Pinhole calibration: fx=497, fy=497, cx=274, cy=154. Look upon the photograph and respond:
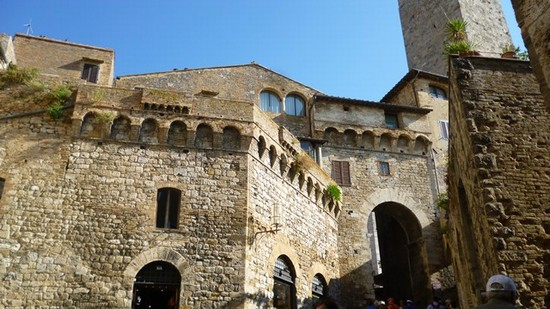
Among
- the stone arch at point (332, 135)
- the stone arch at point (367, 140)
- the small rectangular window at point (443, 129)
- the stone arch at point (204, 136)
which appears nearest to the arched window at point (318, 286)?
the stone arch at point (204, 136)

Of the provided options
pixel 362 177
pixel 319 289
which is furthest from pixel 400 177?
pixel 319 289

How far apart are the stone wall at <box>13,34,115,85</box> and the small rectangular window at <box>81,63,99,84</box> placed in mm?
133

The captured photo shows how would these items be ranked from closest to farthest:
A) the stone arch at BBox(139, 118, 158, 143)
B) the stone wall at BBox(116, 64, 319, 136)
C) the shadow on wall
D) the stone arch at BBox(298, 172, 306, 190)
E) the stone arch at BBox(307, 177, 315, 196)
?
1. the stone arch at BBox(139, 118, 158, 143)
2. the stone arch at BBox(298, 172, 306, 190)
3. the stone arch at BBox(307, 177, 315, 196)
4. the shadow on wall
5. the stone wall at BBox(116, 64, 319, 136)

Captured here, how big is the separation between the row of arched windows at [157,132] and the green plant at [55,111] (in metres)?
0.75

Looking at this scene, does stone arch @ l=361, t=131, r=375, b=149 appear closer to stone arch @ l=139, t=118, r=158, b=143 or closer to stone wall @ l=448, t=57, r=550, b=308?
stone arch @ l=139, t=118, r=158, b=143

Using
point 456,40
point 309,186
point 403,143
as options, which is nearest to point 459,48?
point 456,40

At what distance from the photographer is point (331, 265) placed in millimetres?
20406

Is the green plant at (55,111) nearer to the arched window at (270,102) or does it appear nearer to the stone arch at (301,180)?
the stone arch at (301,180)

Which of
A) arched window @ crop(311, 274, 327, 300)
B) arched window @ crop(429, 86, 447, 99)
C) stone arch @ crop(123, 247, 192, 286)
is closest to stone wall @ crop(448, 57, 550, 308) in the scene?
arched window @ crop(311, 274, 327, 300)

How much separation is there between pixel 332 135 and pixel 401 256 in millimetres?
7557

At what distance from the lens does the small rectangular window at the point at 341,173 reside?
952 inches

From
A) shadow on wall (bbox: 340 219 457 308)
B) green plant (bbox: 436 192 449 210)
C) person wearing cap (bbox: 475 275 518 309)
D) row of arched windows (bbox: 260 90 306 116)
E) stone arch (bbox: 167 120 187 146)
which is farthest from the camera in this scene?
row of arched windows (bbox: 260 90 306 116)

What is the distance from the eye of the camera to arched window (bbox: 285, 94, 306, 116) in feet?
87.2

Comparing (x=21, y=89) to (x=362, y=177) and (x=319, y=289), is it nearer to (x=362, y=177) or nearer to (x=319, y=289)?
(x=319, y=289)
